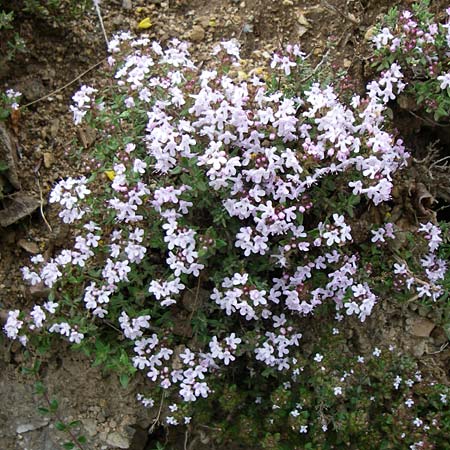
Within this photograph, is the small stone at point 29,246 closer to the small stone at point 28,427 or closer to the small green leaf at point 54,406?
the small green leaf at point 54,406

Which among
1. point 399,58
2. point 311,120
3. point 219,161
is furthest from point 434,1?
point 219,161

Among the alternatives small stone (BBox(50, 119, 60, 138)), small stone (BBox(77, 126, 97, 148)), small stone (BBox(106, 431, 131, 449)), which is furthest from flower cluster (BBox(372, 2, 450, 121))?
small stone (BBox(106, 431, 131, 449))

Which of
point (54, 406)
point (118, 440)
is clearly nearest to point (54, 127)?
point (54, 406)

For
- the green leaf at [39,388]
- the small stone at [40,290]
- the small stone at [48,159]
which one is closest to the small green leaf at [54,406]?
the green leaf at [39,388]

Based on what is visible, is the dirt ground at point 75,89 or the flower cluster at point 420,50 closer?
the flower cluster at point 420,50

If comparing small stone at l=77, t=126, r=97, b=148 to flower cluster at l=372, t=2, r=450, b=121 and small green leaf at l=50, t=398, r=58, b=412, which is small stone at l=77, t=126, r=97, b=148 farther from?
flower cluster at l=372, t=2, r=450, b=121

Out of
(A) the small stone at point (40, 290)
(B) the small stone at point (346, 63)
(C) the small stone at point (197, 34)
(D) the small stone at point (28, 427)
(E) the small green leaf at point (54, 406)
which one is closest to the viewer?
(E) the small green leaf at point (54, 406)

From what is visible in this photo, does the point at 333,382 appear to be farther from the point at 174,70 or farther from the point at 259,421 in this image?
the point at 174,70

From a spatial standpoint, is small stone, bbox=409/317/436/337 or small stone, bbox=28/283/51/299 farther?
small stone, bbox=409/317/436/337

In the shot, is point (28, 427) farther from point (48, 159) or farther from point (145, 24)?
point (145, 24)
